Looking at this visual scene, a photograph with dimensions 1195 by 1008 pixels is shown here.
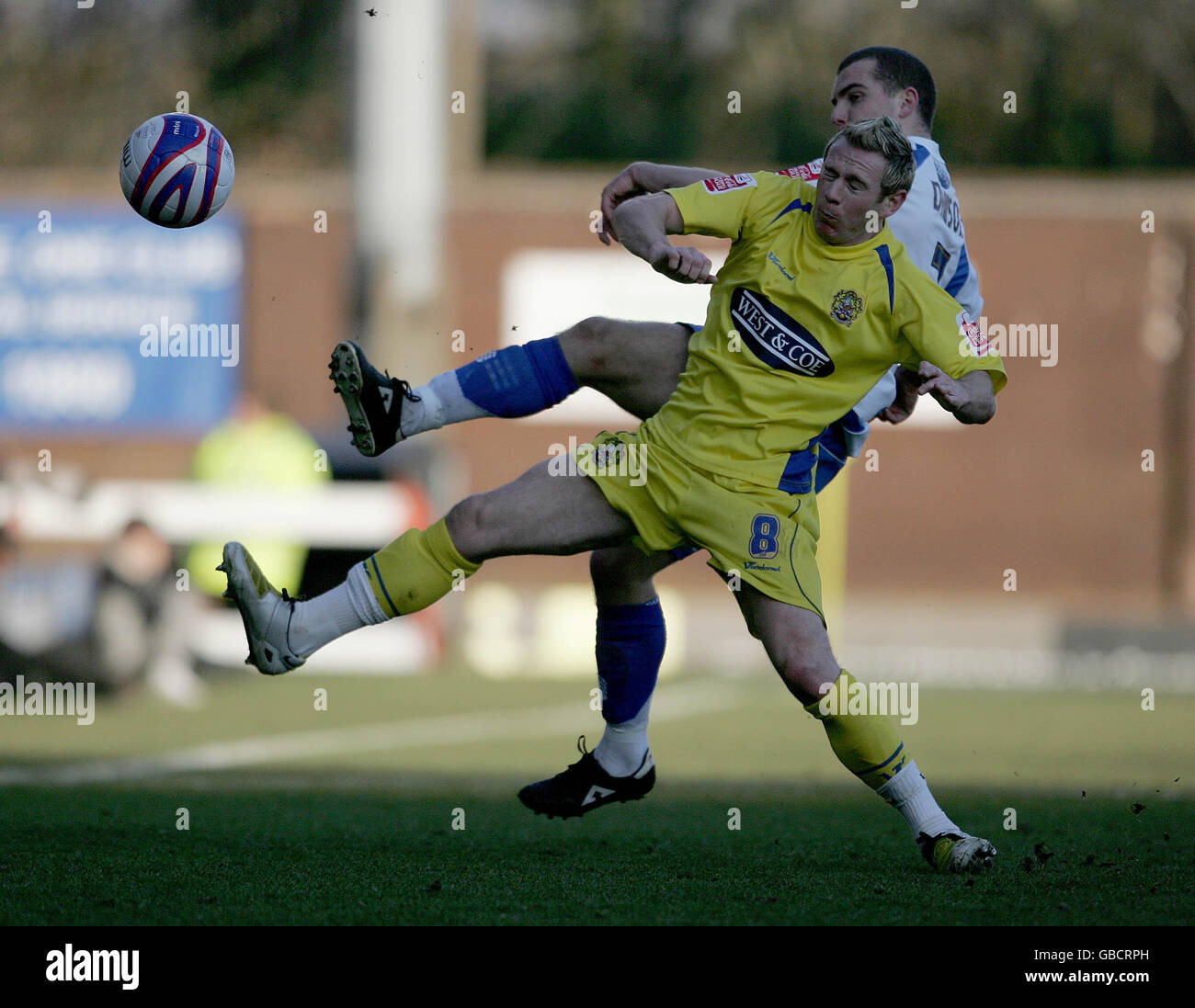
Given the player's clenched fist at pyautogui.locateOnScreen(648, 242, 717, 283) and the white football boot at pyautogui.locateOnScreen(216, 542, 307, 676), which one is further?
the white football boot at pyautogui.locateOnScreen(216, 542, 307, 676)

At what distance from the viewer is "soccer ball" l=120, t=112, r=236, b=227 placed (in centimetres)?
600

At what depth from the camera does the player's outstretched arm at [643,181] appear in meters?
5.46

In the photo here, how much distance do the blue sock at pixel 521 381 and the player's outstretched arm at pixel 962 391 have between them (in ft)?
3.76

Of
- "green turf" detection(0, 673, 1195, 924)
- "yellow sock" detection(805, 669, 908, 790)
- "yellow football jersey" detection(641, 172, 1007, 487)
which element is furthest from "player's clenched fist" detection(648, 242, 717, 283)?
"green turf" detection(0, 673, 1195, 924)

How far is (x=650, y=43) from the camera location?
1139 inches

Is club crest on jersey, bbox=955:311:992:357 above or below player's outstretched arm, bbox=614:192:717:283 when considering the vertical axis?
below

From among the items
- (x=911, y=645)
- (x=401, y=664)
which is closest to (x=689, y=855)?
(x=401, y=664)

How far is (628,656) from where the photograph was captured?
20.1 ft

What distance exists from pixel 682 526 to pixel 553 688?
825 cm

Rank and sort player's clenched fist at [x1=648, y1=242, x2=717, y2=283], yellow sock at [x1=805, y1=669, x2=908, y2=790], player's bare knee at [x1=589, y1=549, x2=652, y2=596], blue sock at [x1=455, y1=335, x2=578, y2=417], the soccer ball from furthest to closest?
player's bare knee at [x1=589, y1=549, x2=652, y2=596]
the soccer ball
blue sock at [x1=455, y1=335, x2=578, y2=417]
yellow sock at [x1=805, y1=669, x2=908, y2=790]
player's clenched fist at [x1=648, y1=242, x2=717, y2=283]

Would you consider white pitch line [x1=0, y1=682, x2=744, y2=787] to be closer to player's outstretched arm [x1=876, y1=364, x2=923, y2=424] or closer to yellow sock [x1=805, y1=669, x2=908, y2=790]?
yellow sock [x1=805, y1=669, x2=908, y2=790]

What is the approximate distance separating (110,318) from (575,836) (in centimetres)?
1311

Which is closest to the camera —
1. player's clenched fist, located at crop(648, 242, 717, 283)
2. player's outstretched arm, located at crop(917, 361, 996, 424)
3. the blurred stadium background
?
player's clenched fist, located at crop(648, 242, 717, 283)

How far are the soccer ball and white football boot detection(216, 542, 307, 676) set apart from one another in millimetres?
1341
